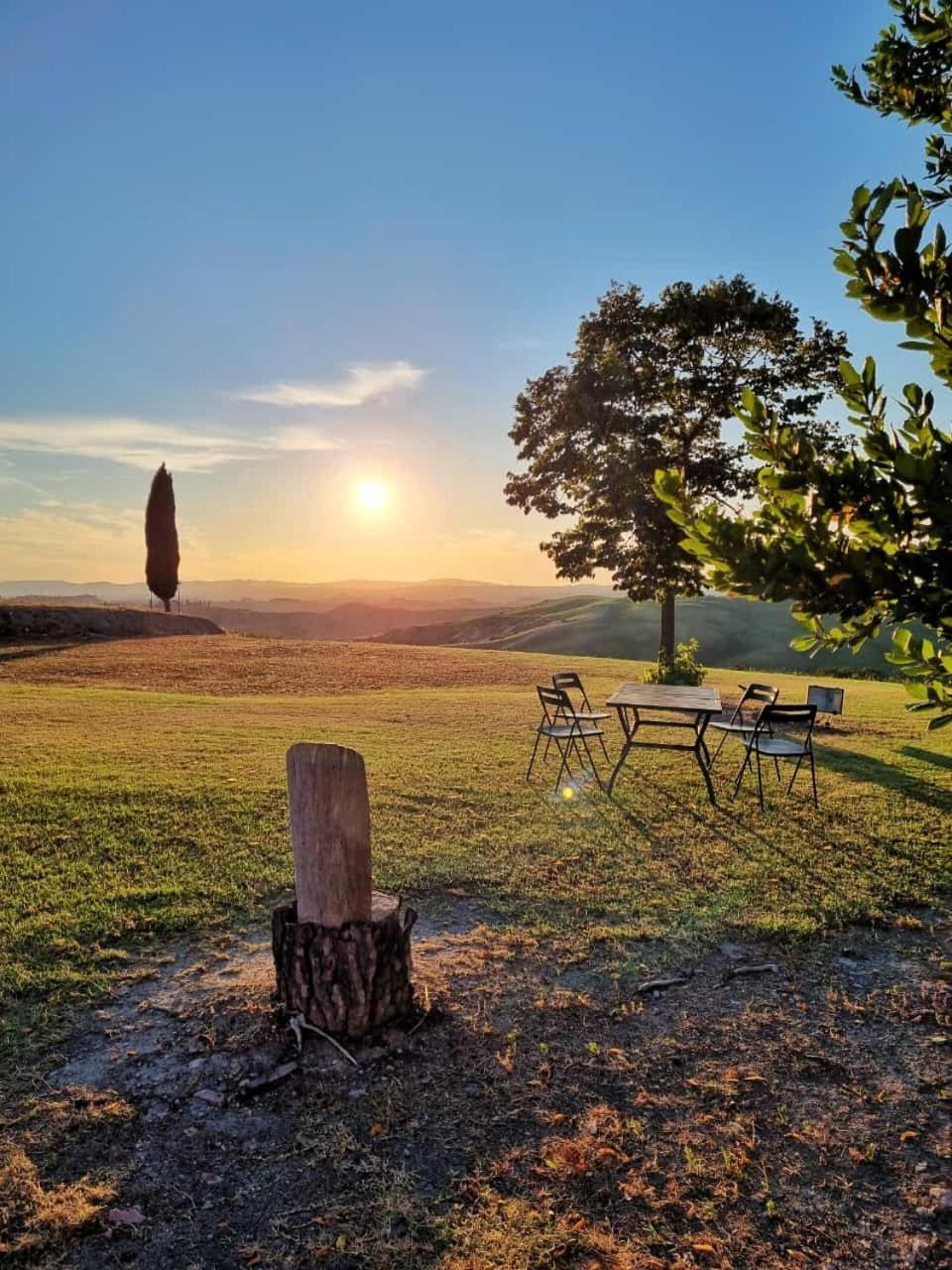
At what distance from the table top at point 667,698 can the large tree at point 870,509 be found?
19.4ft

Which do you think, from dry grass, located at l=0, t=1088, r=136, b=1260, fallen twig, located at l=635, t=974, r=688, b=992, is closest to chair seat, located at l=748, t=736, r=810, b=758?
fallen twig, located at l=635, t=974, r=688, b=992

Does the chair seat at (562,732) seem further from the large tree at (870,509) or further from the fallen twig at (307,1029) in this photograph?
the large tree at (870,509)

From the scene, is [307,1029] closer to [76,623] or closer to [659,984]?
[659,984]

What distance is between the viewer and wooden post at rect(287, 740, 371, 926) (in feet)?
12.2

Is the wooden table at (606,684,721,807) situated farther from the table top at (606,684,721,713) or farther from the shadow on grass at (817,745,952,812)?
the shadow on grass at (817,745,952,812)

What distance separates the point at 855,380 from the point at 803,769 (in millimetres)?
8748

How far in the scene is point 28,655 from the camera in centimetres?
2216

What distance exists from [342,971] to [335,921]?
0.26 meters

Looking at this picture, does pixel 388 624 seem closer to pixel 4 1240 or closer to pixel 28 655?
pixel 28 655

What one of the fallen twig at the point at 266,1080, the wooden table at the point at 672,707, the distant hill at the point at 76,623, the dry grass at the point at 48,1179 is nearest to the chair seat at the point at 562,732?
the wooden table at the point at 672,707

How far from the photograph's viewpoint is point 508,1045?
12.1ft

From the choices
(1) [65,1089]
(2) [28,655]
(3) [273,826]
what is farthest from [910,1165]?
(2) [28,655]

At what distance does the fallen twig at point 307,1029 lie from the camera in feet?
11.7

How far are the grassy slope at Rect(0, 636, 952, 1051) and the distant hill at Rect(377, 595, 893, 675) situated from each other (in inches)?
1410
